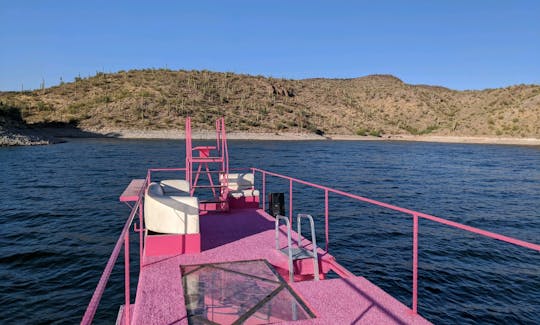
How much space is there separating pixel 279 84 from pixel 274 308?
429 ft

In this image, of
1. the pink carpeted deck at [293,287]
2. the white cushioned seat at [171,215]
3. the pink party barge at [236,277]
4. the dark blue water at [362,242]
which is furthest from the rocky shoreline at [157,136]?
the pink carpeted deck at [293,287]

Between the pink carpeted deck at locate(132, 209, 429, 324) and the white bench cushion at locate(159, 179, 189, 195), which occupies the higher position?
the white bench cushion at locate(159, 179, 189, 195)

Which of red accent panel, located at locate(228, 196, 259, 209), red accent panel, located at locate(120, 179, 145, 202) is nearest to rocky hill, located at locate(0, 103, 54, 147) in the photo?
red accent panel, located at locate(228, 196, 259, 209)

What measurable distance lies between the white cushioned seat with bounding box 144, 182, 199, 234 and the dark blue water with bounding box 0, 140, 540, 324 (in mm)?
2477

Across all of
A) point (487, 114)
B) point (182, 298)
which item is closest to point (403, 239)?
point (182, 298)

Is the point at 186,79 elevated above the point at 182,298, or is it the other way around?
the point at 186,79

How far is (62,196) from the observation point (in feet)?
65.4

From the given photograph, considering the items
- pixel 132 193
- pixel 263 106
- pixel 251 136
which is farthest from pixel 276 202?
pixel 263 106

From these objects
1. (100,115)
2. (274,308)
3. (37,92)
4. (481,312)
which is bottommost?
(481,312)

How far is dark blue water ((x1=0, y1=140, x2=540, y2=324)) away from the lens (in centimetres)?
882

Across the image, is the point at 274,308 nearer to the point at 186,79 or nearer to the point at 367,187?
the point at 367,187

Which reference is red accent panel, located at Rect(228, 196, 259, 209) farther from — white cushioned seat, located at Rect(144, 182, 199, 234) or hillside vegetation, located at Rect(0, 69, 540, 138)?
hillside vegetation, located at Rect(0, 69, 540, 138)

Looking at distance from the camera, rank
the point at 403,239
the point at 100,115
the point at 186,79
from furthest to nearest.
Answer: the point at 186,79 < the point at 100,115 < the point at 403,239

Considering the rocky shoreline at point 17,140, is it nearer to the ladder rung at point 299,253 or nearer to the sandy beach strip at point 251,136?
the sandy beach strip at point 251,136
